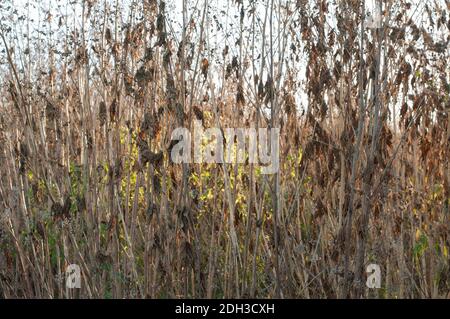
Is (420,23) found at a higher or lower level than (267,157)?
higher

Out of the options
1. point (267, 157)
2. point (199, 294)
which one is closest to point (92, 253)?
point (199, 294)

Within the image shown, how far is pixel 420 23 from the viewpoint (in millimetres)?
2639

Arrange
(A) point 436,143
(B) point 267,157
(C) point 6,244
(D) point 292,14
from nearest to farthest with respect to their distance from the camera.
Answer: (D) point 292,14 → (B) point 267,157 → (A) point 436,143 → (C) point 6,244

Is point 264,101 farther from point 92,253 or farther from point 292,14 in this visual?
point 92,253

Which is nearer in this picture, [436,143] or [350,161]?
[350,161]

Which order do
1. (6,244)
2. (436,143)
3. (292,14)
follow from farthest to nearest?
(6,244)
(436,143)
(292,14)

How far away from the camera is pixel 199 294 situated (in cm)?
258
